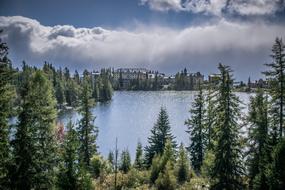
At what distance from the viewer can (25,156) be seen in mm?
20500

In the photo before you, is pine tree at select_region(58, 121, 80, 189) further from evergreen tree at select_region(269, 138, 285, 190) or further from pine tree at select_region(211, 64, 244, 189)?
evergreen tree at select_region(269, 138, 285, 190)

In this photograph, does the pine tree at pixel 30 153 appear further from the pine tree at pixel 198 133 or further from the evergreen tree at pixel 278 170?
the pine tree at pixel 198 133

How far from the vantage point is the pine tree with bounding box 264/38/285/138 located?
27250 mm

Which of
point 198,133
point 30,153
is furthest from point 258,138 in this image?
point 30,153

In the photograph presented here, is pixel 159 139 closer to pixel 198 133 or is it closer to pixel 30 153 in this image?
pixel 198 133

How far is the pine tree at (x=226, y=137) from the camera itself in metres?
23.5

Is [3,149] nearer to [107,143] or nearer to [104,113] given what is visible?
[107,143]

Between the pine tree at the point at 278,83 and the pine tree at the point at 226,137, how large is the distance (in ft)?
18.0

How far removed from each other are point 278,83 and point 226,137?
811cm

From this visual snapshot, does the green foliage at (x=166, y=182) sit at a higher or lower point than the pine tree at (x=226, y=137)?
lower

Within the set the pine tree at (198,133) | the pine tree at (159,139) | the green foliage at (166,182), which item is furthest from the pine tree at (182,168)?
the pine tree at (159,139)

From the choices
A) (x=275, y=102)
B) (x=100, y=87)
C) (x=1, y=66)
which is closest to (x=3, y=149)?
(x=1, y=66)

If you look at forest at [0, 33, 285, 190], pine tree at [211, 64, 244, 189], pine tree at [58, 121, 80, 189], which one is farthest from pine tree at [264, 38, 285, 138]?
pine tree at [58, 121, 80, 189]

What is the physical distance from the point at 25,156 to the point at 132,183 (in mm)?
11301
